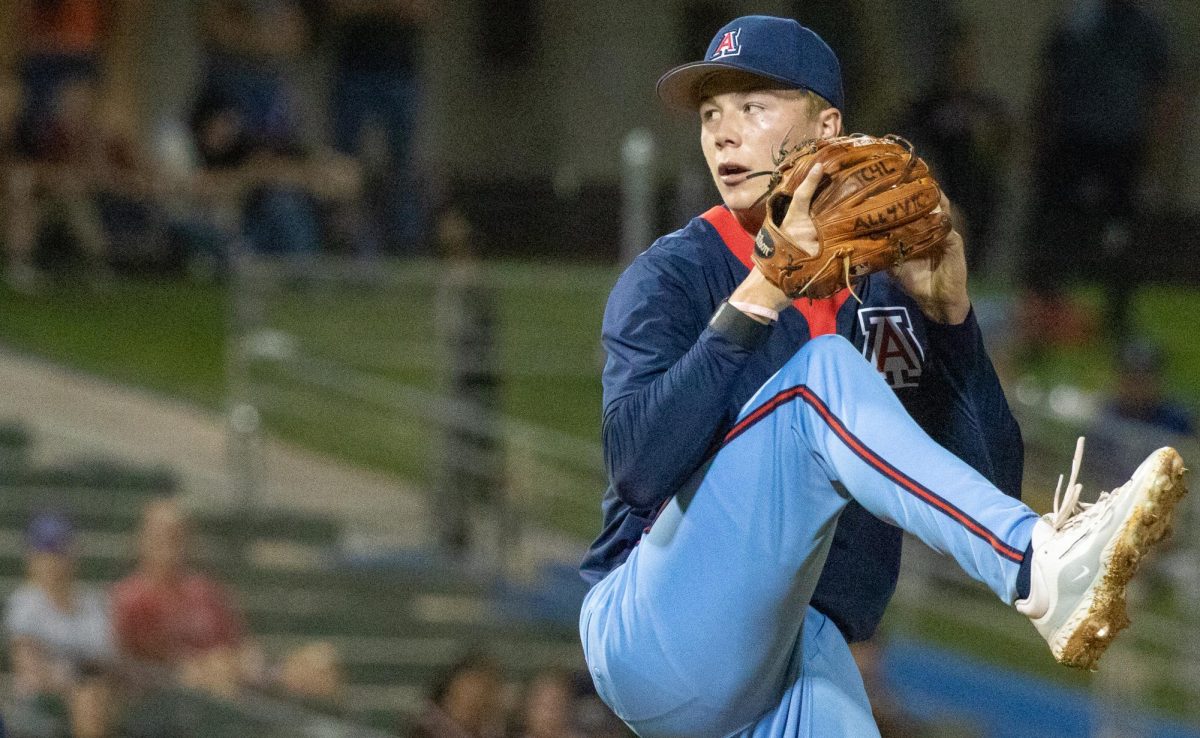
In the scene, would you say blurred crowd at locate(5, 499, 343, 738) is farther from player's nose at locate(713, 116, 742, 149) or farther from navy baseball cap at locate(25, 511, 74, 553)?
player's nose at locate(713, 116, 742, 149)

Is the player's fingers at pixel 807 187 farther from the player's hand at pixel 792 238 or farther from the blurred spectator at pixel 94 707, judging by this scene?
the blurred spectator at pixel 94 707

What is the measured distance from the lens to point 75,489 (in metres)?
7.83

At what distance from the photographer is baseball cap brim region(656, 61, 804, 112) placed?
2.76 meters

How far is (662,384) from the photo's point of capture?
2.54 m

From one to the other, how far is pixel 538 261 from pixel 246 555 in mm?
2452

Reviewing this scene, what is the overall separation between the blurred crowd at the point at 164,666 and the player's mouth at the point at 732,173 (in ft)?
10.2

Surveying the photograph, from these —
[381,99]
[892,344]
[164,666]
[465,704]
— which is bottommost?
[164,666]

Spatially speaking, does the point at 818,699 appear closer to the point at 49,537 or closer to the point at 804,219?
the point at 804,219

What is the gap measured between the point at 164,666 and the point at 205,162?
19.0ft

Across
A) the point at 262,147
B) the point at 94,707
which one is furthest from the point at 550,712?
the point at 262,147

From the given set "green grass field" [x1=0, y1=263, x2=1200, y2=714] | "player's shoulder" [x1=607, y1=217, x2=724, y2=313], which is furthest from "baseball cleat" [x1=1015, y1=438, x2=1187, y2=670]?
"green grass field" [x1=0, y1=263, x2=1200, y2=714]

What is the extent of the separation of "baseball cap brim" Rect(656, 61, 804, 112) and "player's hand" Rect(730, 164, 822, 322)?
0.24 meters

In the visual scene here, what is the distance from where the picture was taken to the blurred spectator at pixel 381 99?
12352 millimetres

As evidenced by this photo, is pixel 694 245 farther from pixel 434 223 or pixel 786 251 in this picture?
pixel 434 223
